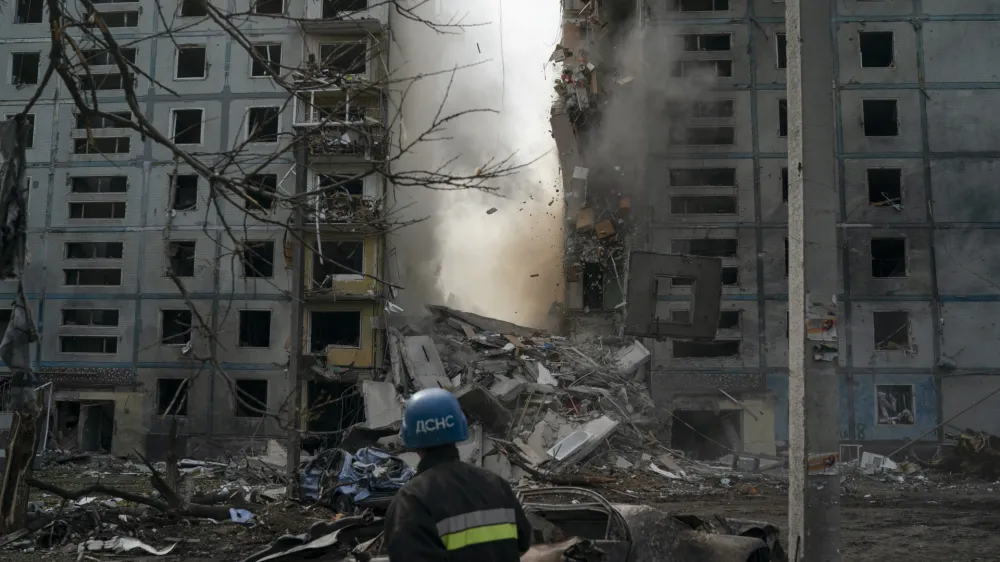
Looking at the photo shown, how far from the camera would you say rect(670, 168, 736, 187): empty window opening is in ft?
87.5

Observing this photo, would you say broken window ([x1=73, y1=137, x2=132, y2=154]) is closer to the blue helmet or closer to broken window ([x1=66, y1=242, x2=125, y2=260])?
broken window ([x1=66, y1=242, x2=125, y2=260])

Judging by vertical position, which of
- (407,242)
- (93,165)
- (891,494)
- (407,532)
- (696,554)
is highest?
(93,165)

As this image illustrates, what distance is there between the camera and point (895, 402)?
25062 millimetres

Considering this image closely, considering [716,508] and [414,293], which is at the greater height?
[414,293]

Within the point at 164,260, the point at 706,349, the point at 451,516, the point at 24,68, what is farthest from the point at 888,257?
the point at 24,68

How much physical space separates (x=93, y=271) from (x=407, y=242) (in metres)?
12.2

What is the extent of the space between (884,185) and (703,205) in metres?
5.94

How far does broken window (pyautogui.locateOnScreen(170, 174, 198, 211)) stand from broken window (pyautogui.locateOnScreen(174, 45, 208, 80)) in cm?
382

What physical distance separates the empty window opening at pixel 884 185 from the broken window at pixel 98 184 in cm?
2664

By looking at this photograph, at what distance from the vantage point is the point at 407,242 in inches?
1351

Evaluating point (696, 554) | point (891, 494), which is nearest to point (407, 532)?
point (696, 554)

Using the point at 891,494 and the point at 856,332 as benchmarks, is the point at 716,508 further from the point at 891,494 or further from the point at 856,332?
the point at 856,332

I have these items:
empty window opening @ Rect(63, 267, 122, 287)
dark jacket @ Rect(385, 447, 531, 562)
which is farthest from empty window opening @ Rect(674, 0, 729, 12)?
dark jacket @ Rect(385, 447, 531, 562)

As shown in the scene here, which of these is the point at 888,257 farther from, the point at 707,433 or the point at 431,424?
the point at 431,424
